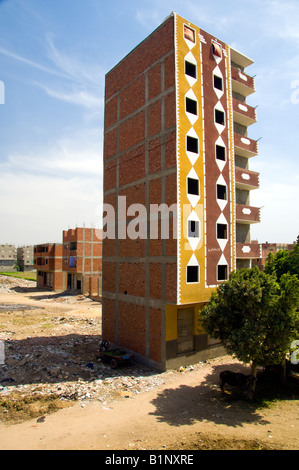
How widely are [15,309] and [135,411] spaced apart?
3347 centimetres

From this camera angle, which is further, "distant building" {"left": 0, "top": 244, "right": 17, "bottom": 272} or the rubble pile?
"distant building" {"left": 0, "top": 244, "right": 17, "bottom": 272}

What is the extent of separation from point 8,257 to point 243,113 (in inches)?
4765

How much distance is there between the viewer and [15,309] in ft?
138

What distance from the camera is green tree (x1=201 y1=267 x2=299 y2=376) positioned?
521 inches

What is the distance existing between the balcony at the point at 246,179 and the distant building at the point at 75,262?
3015 cm

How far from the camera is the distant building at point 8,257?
405 ft

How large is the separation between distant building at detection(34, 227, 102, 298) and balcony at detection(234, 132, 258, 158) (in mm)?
30802

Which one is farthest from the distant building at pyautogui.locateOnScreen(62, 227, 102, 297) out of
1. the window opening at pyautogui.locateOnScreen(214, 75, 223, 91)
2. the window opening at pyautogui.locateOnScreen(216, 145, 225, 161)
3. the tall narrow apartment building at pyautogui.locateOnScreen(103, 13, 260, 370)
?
the window opening at pyautogui.locateOnScreen(214, 75, 223, 91)

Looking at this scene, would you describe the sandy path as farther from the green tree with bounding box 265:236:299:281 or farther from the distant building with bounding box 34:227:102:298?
the distant building with bounding box 34:227:102:298

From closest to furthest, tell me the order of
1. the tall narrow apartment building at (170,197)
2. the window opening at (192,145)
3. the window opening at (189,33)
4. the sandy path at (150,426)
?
the sandy path at (150,426) < the tall narrow apartment building at (170,197) < the window opening at (192,145) < the window opening at (189,33)

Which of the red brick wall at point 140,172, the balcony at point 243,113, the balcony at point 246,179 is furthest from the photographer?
the balcony at point 243,113

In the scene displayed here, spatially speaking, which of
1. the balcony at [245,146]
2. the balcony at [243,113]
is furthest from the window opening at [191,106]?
the balcony at [243,113]

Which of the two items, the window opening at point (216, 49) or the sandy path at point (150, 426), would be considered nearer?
the sandy path at point (150, 426)

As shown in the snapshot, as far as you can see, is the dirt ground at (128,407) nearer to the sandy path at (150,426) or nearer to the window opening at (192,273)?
the sandy path at (150,426)
